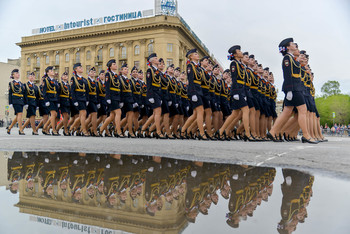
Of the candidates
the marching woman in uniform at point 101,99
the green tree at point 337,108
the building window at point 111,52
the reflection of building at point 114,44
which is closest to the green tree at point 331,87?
the green tree at point 337,108

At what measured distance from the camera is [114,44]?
4653 cm

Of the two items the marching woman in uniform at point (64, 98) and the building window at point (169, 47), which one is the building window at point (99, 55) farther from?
the marching woman in uniform at point (64, 98)

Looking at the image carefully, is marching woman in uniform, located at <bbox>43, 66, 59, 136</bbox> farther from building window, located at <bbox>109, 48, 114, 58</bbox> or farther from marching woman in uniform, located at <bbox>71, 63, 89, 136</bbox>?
building window, located at <bbox>109, 48, 114, 58</bbox>

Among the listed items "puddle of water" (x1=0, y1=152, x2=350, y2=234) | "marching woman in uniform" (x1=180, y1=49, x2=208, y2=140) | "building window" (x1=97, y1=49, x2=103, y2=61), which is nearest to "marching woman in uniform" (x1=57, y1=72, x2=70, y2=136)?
"marching woman in uniform" (x1=180, y1=49, x2=208, y2=140)

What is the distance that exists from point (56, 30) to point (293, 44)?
→ 5196 centimetres

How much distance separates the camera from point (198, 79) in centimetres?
835

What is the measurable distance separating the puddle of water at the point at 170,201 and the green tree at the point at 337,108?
65.1 m

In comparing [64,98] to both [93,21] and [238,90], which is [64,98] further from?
[93,21]

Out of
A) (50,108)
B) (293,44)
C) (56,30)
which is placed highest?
(56,30)

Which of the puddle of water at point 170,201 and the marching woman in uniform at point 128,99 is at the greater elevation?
the marching woman in uniform at point 128,99

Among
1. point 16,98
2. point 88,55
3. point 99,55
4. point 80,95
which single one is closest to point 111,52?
point 99,55

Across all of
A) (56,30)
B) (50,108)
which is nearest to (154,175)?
(50,108)

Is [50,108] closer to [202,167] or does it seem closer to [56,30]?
[202,167]

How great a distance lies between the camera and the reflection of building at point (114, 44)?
136ft
